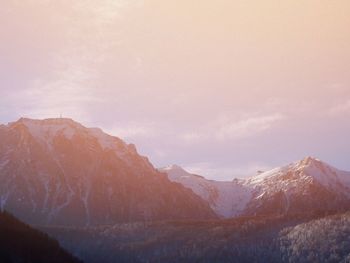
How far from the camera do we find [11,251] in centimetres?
19038

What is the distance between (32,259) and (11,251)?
7624 mm

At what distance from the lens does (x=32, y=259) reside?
19538 cm
